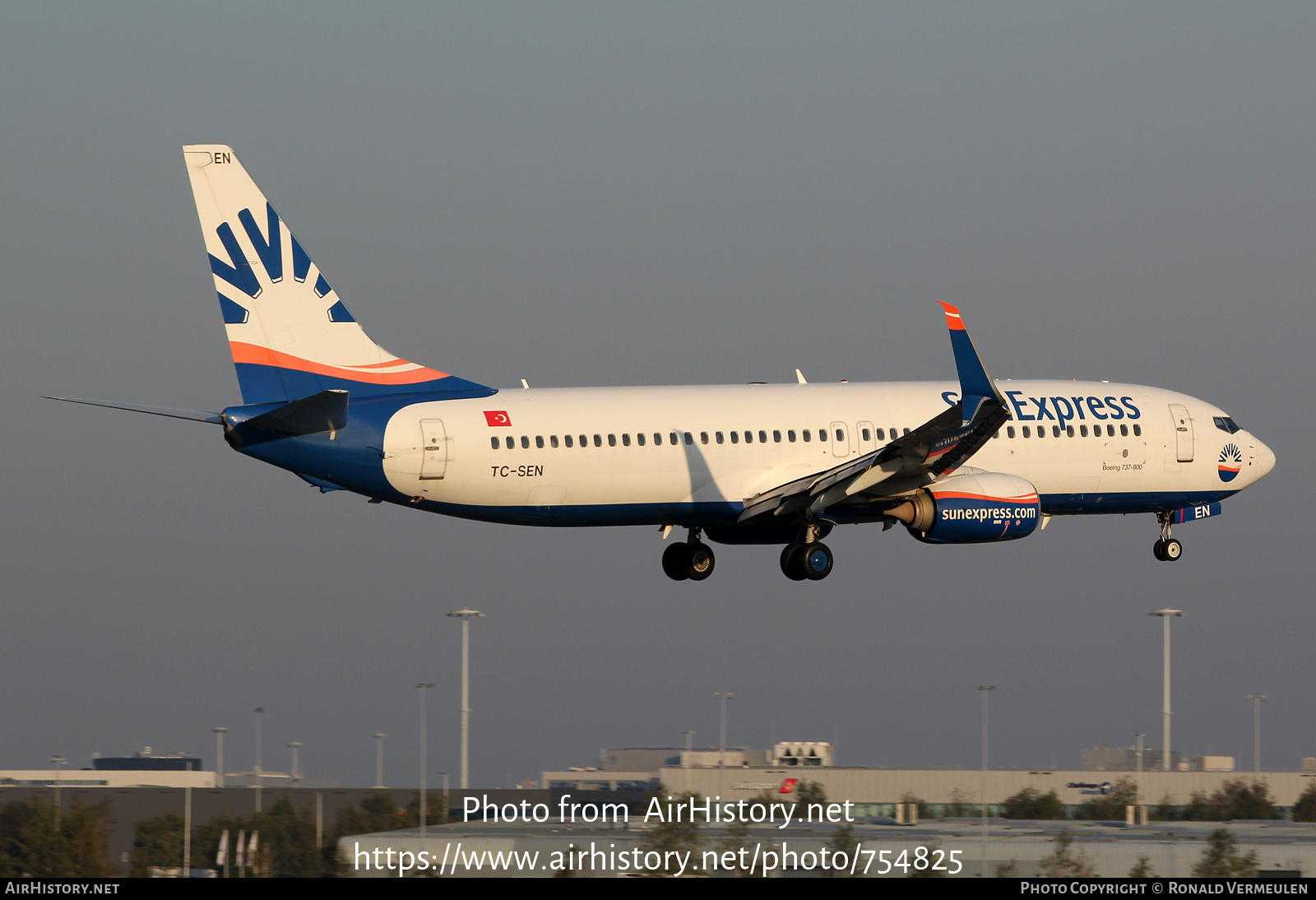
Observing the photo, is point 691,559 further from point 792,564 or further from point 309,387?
point 309,387

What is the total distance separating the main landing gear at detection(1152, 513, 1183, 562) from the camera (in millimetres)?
54531

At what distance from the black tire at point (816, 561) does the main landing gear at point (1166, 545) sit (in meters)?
11.8

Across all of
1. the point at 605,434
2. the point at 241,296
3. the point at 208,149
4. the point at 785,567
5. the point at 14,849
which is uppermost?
the point at 208,149

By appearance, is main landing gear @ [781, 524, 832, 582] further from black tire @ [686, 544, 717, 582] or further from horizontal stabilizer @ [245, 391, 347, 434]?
horizontal stabilizer @ [245, 391, 347, 434]

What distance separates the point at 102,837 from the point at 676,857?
133 ft

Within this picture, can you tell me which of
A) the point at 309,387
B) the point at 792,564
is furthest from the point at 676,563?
the point at 309,387

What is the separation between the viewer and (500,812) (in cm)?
7688

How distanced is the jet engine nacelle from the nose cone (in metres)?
11.1

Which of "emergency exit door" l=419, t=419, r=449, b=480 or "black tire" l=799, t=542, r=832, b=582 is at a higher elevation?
"emergency exit door" l=419, t=419, r=449, b=480

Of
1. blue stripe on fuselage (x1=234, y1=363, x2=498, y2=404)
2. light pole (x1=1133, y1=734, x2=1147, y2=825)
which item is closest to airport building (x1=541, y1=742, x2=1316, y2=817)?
light pole (x1=1133, y1=734, x2=1147, y2=825)

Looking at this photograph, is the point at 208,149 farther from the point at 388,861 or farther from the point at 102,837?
the point at 102,837

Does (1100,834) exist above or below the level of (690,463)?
below

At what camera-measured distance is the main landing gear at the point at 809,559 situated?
1934 inches

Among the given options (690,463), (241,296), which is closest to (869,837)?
(690,463)
